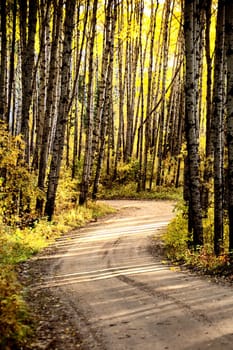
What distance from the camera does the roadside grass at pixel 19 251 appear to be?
577cm

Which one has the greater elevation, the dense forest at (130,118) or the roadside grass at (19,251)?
the dense forest at (130,118)

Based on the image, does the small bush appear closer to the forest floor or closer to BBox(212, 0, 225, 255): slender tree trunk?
the forest floor

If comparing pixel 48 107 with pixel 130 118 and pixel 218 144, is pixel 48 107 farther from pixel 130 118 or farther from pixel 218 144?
pixel 130 118

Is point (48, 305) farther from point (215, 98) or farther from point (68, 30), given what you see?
point (68, 30)

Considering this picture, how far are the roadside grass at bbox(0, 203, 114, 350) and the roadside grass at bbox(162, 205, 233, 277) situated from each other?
3.67 metres

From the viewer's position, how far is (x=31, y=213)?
1756 cm

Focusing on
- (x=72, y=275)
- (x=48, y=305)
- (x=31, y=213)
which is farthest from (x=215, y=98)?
(x=31, y=213)

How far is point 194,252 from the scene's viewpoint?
40.9 feet

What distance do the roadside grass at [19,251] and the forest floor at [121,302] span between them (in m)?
0.25

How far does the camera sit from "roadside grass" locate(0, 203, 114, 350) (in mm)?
5773

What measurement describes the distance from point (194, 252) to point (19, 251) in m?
4.47

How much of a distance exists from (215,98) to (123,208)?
14.2m

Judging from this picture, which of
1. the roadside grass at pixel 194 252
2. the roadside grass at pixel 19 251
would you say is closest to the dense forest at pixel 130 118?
the roadside grass at pixel 194 252

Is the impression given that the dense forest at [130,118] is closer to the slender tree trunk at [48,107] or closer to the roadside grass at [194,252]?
the slender tree trunk at [48,107]
